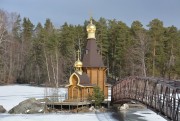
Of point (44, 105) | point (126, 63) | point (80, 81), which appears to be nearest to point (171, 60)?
point (126, 63)

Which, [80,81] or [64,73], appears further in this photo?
[64,73]

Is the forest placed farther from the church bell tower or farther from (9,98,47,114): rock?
(9,98,47,114): rock

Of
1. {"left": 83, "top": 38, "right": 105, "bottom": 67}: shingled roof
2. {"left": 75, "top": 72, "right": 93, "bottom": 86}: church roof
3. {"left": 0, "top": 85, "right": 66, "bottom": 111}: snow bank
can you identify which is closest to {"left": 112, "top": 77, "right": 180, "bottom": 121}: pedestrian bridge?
{"left": 75, "top": 72, "right": 93, "bottom": 86}: church roof

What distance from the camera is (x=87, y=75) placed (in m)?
33.4

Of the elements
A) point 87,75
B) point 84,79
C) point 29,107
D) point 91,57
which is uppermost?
point 91,57

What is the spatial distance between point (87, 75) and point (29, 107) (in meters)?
7.05

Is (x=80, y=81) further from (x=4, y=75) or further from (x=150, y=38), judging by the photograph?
(x=4, y=75)

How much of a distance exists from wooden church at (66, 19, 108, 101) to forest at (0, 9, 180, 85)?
919 centimetres

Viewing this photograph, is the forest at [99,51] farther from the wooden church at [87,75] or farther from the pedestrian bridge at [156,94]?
the pedestrian bridge at [156,94]

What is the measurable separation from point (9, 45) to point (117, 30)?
64.1 feet

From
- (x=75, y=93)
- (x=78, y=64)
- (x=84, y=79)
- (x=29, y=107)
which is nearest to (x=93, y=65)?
(x=78, y=64)

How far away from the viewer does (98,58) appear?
34438mm

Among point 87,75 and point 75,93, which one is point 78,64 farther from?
point 75,93

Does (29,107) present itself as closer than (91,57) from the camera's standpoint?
Yes
